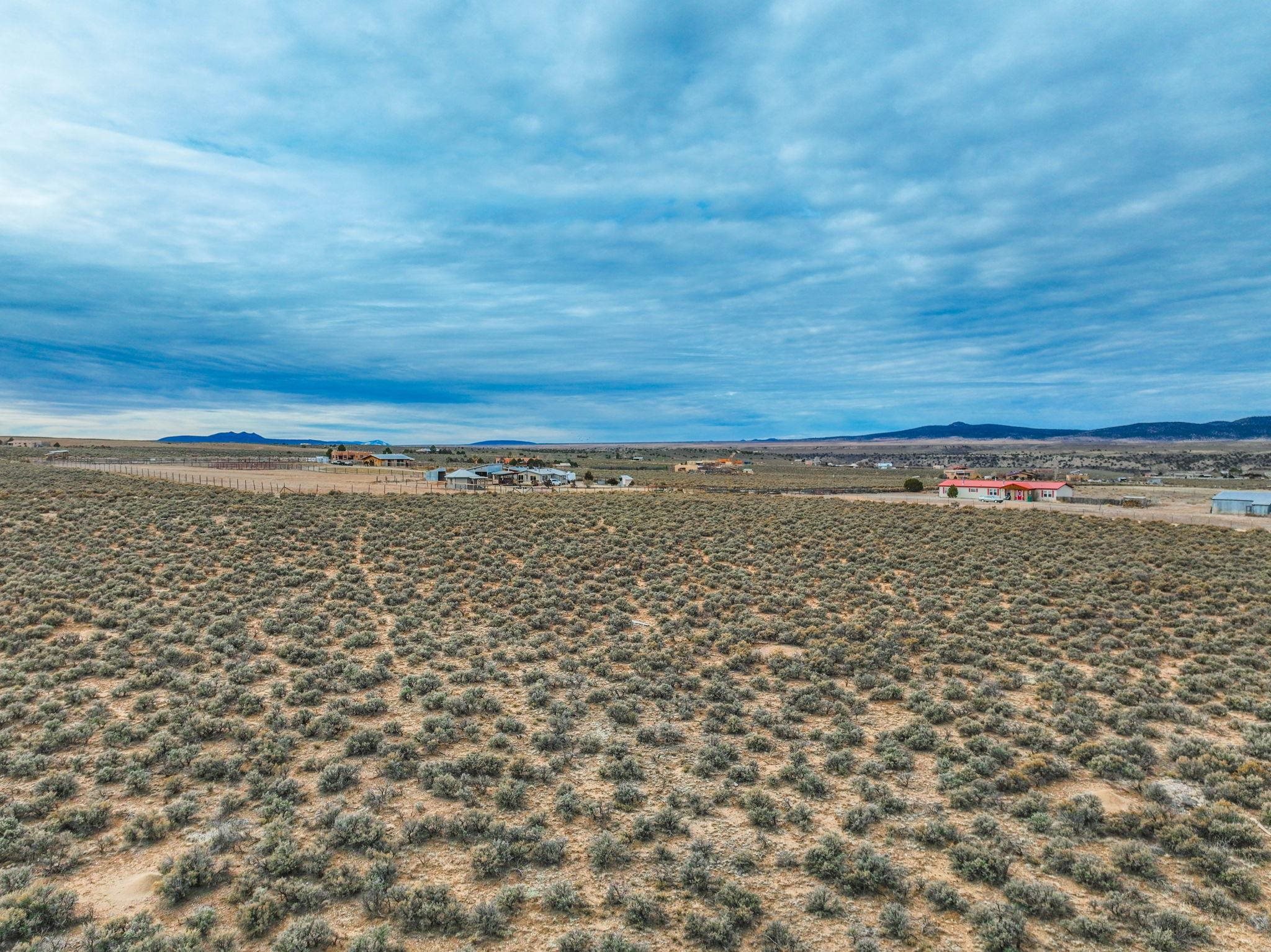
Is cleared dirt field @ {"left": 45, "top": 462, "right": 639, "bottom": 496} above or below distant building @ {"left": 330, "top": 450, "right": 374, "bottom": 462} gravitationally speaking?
below

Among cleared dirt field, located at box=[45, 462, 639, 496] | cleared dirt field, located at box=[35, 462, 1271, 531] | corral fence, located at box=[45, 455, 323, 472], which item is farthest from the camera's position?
corral fence, located at box=[45, 455, 323, 472]

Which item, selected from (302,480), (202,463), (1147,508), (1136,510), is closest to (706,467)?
(302,480)

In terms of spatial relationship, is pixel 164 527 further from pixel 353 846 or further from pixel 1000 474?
pixel 1000 474

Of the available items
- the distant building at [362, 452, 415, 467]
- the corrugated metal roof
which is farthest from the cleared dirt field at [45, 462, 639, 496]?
the corrugated metal roof

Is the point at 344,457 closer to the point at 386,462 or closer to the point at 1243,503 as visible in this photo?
the point at 386,462

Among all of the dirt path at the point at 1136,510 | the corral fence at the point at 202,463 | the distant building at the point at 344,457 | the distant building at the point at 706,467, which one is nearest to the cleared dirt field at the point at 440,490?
the dirt path at the point at 1136,510

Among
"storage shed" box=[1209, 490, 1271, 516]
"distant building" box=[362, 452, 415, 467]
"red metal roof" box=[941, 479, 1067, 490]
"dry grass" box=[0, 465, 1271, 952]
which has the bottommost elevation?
"dry grass" box=[0, 465, 1271, 952]

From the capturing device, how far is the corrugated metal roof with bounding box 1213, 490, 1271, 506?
141ft

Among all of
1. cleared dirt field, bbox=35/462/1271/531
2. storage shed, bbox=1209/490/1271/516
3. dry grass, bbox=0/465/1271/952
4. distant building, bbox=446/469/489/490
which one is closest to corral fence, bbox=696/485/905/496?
cleared dirt field, bbox=35/462/1271/531

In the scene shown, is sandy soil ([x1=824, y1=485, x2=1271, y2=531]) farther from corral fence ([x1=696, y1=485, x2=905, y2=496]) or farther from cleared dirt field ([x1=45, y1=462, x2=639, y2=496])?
cleared dirt field ([x1=45, y1=462, x2=639, y2=496])

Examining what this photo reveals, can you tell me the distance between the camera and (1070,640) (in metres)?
14.2

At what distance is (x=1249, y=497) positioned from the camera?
43688mm

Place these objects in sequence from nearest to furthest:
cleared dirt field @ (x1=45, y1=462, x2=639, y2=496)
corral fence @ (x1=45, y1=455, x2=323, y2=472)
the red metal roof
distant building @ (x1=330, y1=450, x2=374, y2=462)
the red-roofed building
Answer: cleared dirt field @ (x1=45, y1=462, x2=639, y2=496) < the red-roofed building < the red metal roof < corral fence @ (x1=45, y1=455, x2=323, y2=472) < distant building @ (x1=330, y1=450, x2=374, y2=462)

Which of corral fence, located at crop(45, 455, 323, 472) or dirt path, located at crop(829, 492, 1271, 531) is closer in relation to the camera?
dirt path, located at crop(829, 492, 1271, 531)
